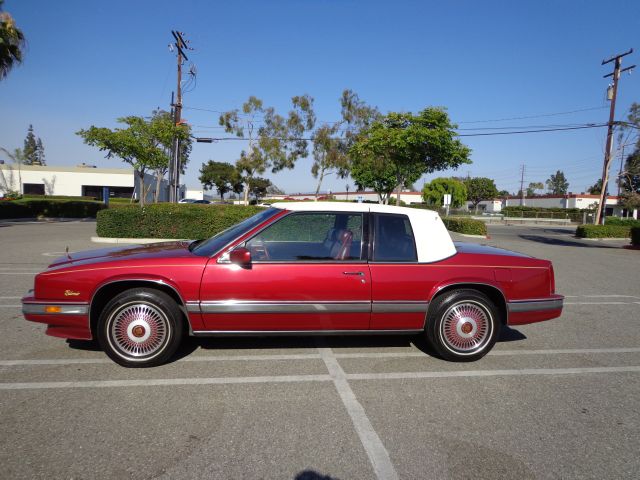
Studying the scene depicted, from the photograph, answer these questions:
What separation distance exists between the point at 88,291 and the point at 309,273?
6.49ft

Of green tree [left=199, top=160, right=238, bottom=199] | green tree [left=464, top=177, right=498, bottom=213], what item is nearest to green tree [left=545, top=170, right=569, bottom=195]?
green tree [left=464, top=177, right=498, bottom=213]

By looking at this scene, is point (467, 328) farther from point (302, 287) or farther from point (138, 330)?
point (138, 330)

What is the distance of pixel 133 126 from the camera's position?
24.7m

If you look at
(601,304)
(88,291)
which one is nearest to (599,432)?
(88,291)

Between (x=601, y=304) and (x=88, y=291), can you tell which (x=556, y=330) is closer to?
(x=601, y=304)

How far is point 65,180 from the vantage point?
49250 millimetres

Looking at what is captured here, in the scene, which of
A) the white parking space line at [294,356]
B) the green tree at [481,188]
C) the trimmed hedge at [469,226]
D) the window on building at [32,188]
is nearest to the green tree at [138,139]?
the trimmed hedge at [469,226]

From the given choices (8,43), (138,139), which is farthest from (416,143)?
(8,43)

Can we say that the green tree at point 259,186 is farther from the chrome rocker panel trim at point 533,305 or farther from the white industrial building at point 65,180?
the chrome rocker panel trim at point 533,305

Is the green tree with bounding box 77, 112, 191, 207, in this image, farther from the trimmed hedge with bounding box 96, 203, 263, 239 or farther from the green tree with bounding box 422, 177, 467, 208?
the green tree with bounding box 422, 177, 467, 208

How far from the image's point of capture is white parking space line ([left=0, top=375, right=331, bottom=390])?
3.55m

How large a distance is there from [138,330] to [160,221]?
12.3 m

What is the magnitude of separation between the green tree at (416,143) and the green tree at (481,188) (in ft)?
216

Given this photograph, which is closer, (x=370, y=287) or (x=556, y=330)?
(x=370, y=287)
